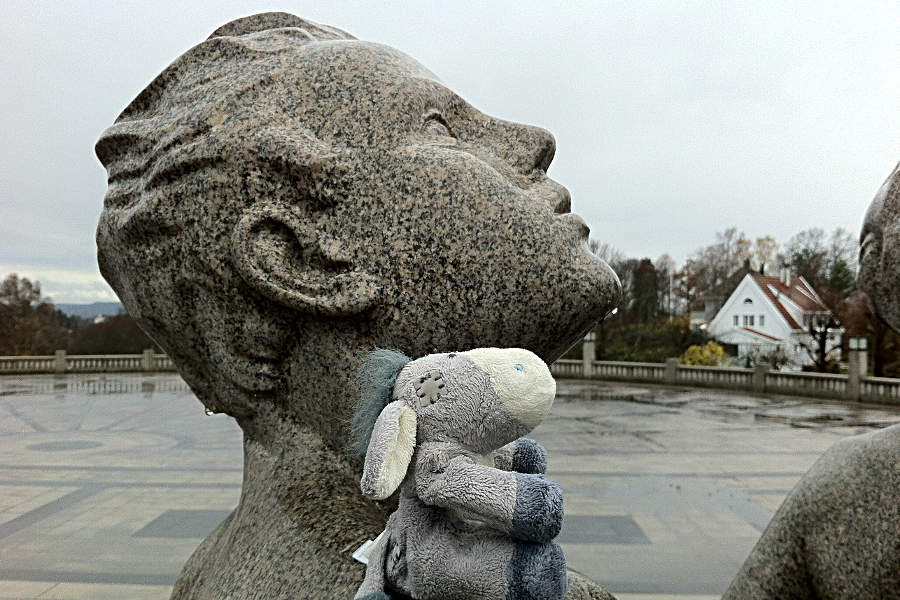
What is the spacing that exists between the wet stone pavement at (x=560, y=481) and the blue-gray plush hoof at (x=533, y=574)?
4135mm

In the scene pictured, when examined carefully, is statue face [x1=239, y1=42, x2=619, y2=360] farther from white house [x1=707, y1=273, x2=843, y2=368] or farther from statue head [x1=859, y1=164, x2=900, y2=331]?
white house [x1=707, y1=273, x2=843, y2=368]

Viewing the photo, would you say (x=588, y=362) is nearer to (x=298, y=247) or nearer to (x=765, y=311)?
(x=765, y=311)

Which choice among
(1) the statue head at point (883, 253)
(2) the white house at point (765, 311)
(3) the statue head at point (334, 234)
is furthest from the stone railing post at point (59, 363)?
(2) the white house at point (765, 311)

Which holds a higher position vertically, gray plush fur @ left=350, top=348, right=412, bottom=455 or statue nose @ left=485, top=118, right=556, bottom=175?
statue nose @ left=485, top=118, right=556, bottom=175

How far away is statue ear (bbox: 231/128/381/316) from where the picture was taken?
6.92ft

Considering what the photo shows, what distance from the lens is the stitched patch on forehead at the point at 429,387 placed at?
5.03ft

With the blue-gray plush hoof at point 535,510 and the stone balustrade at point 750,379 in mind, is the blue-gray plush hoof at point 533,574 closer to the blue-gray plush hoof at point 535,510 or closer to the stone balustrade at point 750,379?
the blue-gray plush hoof at point 535,510

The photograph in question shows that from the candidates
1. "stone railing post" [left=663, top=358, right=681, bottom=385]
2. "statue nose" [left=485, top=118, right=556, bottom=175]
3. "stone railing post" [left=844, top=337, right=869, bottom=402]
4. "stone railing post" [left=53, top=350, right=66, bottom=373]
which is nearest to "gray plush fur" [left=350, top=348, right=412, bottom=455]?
"statue nose" [left=485, top=118, right=556, bottom=175]

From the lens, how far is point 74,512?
24.6ft

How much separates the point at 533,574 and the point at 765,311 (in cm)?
4162

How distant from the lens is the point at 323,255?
2146mm

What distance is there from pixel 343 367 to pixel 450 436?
2.51 ft

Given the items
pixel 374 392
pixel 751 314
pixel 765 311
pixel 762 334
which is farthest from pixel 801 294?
pixel 374 392

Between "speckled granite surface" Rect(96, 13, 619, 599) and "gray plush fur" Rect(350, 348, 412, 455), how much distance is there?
46 cm
